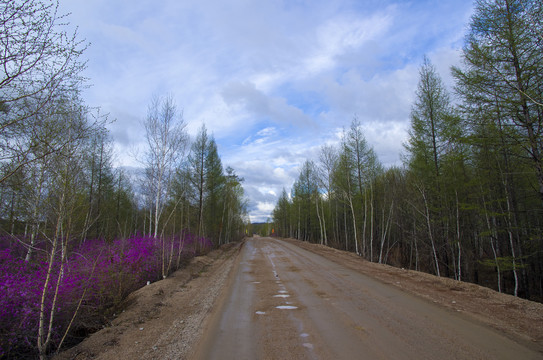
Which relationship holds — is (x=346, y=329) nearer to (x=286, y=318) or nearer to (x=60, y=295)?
(x=286, y=318)

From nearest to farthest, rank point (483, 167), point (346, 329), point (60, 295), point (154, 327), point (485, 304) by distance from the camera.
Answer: point (346, 329), point (60, 295), point (154, 327), point (485, 304), point (483, 167)

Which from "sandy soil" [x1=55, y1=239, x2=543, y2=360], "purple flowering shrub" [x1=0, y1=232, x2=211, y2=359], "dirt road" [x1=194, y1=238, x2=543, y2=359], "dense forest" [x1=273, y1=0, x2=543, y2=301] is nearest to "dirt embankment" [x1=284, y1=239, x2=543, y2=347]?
"sandy soil" [x1=55, y1=239, x2=543, y2=360]

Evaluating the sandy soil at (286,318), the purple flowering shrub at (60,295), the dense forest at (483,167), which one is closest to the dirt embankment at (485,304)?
the sandy soil at (286,318)

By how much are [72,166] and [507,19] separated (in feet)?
44.9

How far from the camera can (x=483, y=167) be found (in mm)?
13977

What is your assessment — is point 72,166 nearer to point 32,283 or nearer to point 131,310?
point 32,283

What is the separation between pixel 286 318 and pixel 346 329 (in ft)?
4.21

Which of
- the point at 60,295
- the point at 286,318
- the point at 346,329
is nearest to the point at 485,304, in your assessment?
the point at 346,329

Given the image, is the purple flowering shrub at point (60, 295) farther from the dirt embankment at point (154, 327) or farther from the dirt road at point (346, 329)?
the dirt road at point (346, 329)

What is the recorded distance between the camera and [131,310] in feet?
22.6

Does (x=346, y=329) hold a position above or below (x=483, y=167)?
below

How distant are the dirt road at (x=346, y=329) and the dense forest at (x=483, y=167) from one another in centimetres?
429

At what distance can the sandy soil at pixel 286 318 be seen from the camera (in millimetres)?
4348

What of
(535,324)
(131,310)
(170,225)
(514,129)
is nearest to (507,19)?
(514,129)
